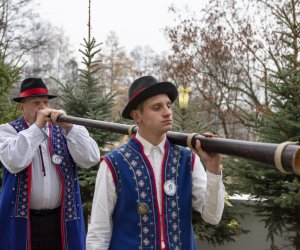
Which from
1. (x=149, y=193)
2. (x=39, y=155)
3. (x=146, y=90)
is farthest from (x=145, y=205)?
(x=39, y=155)

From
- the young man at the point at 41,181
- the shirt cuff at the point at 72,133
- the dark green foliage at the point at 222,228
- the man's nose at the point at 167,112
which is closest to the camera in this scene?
the man's nose at the point at 167,112

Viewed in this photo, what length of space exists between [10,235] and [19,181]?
0.43m

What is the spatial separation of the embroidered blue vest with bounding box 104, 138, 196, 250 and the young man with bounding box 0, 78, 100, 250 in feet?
3.43

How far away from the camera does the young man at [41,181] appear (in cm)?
309

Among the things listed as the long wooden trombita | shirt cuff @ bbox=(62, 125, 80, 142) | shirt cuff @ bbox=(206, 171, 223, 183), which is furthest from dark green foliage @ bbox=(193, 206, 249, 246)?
the long wooden trombita

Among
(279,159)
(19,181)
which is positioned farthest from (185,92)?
(279,159)

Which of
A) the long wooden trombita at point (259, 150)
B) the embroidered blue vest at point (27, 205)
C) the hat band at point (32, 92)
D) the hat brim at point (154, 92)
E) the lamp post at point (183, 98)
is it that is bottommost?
the embroidered blue vest at point (27, 205)

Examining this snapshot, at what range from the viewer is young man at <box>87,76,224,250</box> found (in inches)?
84.2

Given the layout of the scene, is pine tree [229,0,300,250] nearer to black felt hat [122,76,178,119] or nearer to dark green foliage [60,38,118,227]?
dark green foliage [60,38,118,227]

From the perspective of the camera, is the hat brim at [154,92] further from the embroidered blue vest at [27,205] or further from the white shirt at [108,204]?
the embroidered blue vest at [27,205]

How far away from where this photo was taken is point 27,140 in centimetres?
299

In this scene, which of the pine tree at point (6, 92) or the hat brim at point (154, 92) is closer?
the hat brim at point (154, 92)

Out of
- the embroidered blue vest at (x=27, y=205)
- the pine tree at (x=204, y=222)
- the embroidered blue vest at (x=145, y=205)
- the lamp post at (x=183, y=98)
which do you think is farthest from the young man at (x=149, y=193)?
the lamp post at (x=183, y=98)

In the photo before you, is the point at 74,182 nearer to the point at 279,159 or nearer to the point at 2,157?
the point at 2,157
